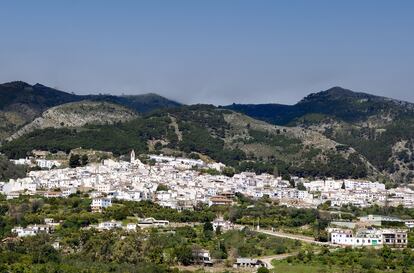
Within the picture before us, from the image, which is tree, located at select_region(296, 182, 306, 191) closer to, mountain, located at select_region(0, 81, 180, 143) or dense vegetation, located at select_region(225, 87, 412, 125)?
mountain, located at select_region(0, 81, 180, 143)

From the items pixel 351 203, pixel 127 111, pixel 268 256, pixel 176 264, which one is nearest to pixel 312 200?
pixel 351 203

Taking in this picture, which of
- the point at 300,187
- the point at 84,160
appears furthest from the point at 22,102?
the point at 300,187

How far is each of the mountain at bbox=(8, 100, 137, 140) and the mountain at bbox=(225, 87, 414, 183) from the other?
115 feet

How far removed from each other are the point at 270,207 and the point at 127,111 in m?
70.2

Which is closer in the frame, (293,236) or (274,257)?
(274,257)

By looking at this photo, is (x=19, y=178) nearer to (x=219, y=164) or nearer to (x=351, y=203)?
(x=219, y=164)

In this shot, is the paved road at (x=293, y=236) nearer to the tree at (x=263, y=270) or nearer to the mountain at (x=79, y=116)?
the tree at (x=263, y=270)

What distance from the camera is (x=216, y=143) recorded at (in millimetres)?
118812

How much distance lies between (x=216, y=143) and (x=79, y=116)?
23.5 metres

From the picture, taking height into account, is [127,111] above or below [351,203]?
above

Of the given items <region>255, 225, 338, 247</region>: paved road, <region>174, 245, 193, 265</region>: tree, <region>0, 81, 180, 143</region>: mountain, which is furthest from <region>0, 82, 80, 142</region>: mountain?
<region>174, 245, 193, 265</region>: tree

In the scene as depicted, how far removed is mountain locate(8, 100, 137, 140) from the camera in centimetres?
12212

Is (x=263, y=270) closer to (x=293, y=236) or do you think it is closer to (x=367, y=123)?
(x=293, y=236)

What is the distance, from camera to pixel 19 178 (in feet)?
285
